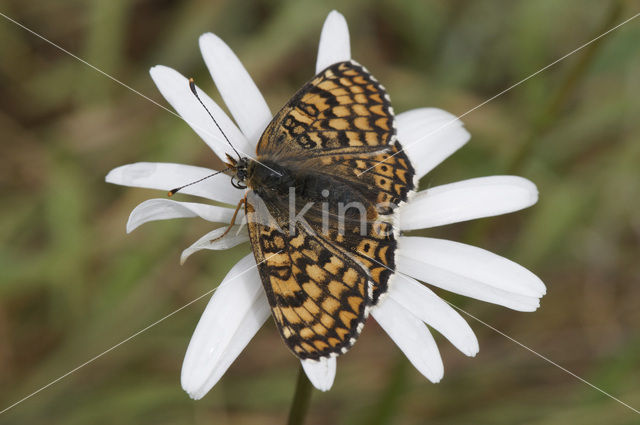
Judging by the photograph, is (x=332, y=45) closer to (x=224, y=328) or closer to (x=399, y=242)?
(x=399, y=242)

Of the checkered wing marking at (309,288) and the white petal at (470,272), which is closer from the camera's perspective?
the checkered wing marking at (309,288)

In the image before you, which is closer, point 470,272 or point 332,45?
point 470,272

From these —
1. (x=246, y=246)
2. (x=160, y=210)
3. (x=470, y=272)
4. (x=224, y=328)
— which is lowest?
(x=470, y=272)

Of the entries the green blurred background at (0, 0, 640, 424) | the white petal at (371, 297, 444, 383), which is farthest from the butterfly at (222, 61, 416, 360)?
the green blurred background at (0, 0, 640, 424)

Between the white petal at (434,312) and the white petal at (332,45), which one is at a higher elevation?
the white petal at (332,45)

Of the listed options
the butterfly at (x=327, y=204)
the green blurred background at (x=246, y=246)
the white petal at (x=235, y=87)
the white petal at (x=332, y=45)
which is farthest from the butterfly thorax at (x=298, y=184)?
the green blurred background at (x=246, y=246)

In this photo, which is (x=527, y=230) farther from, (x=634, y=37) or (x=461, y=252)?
(x=461, y=252)

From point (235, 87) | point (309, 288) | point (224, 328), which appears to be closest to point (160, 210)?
point (224, 328)

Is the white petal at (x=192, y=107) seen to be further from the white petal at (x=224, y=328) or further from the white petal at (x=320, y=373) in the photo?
the white petal at (x=320, y=373)
